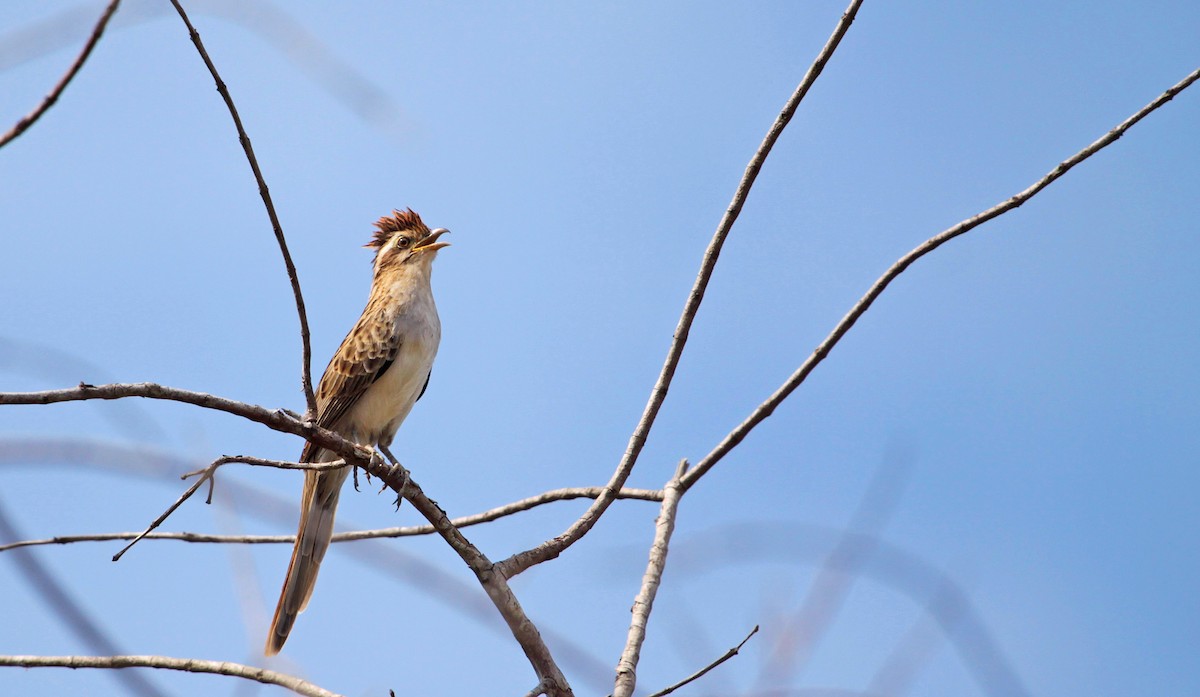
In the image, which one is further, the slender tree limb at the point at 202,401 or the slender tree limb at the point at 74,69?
the slender tree limb at the point at 202,401

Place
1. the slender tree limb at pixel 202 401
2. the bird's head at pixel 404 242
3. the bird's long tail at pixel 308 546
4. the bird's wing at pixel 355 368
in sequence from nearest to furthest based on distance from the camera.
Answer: the slender tree limb at pixel 202 401
the bird's long tail at pixel 308 546
the bird's wing at pixel 355 368
the bird's head at pixel 404 242

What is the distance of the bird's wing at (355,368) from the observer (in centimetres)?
715

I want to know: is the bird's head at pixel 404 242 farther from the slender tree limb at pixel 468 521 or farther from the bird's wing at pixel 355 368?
the slender tree limb at pixel 468 521

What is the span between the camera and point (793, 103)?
147 inches

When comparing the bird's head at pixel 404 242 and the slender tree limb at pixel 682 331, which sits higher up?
the bird's head at pixel 404 242

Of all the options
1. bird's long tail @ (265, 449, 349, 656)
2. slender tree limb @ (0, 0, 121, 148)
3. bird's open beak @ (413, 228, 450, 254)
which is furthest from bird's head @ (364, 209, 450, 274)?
slender tree limb @ (0, 0, 121, 148)

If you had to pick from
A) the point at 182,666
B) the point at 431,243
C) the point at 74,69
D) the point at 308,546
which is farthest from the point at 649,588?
the point at 431,243

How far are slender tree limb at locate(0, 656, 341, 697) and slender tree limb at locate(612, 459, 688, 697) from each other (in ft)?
2.95

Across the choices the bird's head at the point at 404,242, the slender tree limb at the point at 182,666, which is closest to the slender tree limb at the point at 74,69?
the slender tree limb at the point at 182,666

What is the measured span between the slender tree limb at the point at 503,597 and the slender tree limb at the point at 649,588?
204mm

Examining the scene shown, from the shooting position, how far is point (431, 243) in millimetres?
8211

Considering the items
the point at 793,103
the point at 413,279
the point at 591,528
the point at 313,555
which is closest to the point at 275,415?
the point at 591,528

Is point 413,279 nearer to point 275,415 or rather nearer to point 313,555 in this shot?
point 313,555

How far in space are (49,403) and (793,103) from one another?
248 cm
